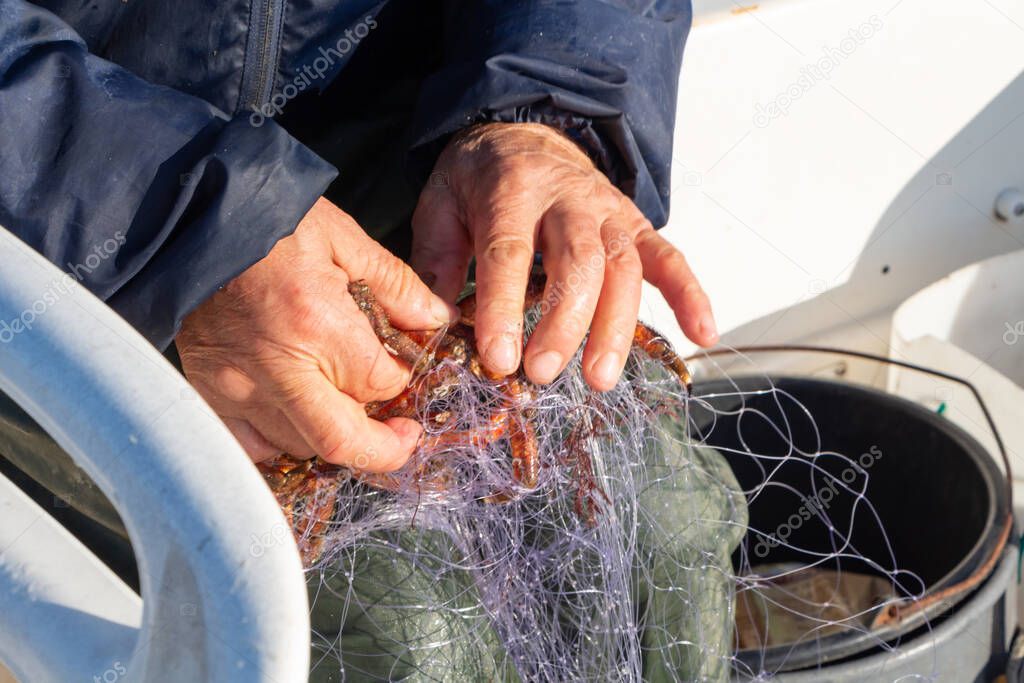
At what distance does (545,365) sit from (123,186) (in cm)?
44

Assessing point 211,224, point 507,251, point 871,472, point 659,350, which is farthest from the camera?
point 871,472

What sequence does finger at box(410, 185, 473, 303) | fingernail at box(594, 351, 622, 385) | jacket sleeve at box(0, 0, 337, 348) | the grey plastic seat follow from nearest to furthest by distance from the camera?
the grey plastic seat
jacket sleeve at box(0, 0, 337, 348)
fingernail at box(594, 351, 622, 385)
finger at box(410, 185, 473, 303)

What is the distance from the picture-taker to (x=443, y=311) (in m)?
1.02

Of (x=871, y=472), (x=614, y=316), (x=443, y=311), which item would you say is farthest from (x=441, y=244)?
(x=871, y=472)

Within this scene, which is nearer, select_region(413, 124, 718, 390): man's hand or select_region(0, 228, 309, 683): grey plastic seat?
select_region(0, 228, 309, 683): grey plastic seat

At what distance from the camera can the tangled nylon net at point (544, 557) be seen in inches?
41.1

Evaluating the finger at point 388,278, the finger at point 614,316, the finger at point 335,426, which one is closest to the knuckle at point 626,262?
the finger at point 614,316

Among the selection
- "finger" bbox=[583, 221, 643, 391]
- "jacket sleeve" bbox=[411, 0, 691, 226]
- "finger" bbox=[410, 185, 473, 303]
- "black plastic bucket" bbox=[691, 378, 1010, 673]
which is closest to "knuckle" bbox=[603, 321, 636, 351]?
"finger" bbox=[583, 221, 643, 391]

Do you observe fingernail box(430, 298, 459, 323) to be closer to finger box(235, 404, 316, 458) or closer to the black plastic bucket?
finger box(235, 404, 316, 458)

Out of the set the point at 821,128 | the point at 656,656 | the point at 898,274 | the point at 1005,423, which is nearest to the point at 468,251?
the point at 656,656

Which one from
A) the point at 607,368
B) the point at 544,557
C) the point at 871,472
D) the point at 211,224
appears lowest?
the point at 871,472

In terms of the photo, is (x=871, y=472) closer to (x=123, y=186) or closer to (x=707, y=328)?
(x=707, y=328)

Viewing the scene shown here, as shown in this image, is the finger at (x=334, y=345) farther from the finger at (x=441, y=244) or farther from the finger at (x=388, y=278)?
the finger at (x=441, y=244)

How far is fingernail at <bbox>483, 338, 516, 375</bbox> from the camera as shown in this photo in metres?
0.94
